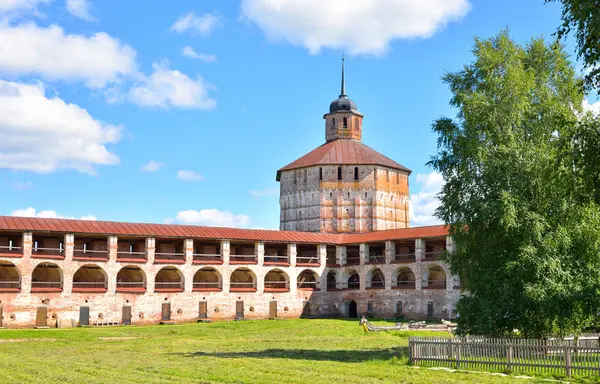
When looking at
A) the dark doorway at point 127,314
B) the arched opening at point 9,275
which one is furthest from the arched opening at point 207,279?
the arched opening at point 9,275

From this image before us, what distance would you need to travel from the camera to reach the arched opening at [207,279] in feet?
182

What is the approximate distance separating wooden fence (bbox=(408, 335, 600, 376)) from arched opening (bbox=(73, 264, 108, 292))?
109 ft

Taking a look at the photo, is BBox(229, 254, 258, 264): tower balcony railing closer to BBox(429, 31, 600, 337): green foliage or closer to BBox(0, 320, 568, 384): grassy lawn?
BBox(0, 320, 568, 384): grassy lawn

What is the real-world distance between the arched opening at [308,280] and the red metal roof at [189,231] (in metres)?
3.49

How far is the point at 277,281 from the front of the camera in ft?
196

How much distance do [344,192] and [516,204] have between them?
1873 inches

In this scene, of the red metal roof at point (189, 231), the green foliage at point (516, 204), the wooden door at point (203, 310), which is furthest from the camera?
the wooden door at point (203, 310)

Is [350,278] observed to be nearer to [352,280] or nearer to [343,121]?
[352,280]

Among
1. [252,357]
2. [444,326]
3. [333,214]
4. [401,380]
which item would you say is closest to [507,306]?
[401,380]

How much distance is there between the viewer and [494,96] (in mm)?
27641

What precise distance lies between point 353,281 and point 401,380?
43.2 m

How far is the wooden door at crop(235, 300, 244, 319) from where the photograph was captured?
5495cm

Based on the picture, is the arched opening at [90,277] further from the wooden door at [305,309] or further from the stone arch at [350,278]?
the stone arch at [350,278]

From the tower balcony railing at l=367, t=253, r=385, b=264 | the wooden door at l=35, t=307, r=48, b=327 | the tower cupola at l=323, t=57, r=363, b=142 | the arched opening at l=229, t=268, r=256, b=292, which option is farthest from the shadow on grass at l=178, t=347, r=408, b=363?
the tower cupola at l=323, t=57, r=363, b=142
